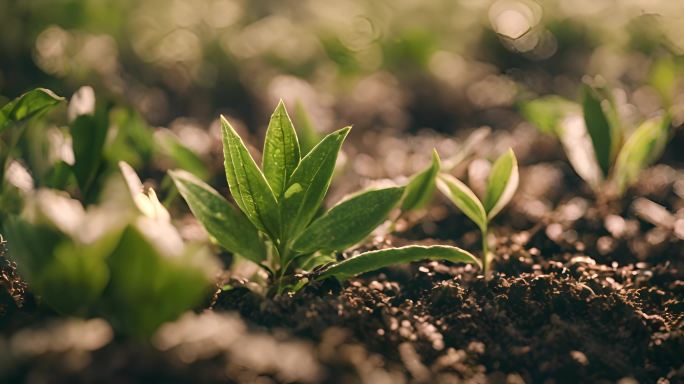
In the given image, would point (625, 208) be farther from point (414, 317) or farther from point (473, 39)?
point (473, 39)

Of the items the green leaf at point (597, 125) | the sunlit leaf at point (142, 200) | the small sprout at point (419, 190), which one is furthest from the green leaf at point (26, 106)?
the green leaf at point (597, 125)

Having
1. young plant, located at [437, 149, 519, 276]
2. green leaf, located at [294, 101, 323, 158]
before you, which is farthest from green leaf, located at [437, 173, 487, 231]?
green leaf, located at [294, 101, 323, 158]

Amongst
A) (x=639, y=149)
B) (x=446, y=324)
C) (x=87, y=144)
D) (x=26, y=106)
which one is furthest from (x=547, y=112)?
(x=26, y=106)

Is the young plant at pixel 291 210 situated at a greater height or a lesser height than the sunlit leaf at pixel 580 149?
greater

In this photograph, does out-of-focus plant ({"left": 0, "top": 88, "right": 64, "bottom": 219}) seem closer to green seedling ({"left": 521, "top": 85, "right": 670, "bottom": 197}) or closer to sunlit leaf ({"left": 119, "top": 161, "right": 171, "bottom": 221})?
sunlit leaf ({"left": 119, "top": 161, "right": 171, "bottom": 221})

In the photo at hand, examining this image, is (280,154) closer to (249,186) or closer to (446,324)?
(249,186)

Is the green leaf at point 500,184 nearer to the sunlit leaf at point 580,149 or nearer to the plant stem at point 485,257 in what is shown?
the plant stem at point 485,257

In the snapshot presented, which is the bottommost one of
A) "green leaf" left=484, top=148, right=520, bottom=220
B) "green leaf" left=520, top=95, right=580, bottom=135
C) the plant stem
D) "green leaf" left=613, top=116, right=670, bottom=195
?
"green leaf" left=613, top=116, right=670, bottom=195
